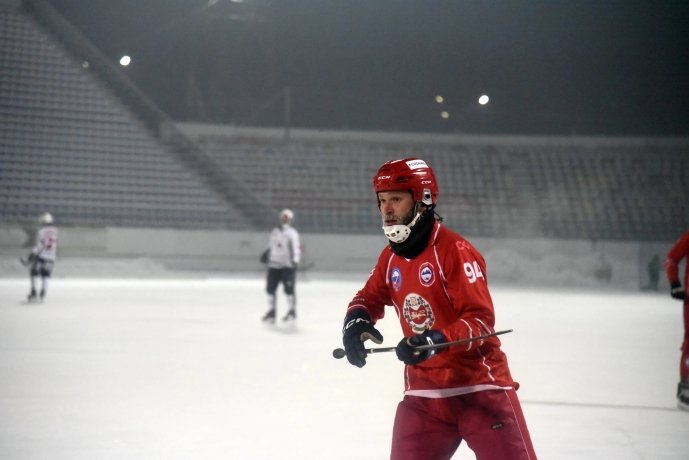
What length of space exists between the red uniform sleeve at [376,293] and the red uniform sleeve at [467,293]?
1.24 feet

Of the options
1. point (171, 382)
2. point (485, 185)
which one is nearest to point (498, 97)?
point (485, 185)

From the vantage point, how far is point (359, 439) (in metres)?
5.16

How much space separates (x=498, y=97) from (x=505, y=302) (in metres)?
14.9

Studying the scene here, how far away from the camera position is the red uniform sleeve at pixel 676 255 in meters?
6.36

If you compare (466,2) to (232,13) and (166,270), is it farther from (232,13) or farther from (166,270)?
(166,270)

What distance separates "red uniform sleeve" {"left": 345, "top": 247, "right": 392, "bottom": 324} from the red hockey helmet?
12.1 inches

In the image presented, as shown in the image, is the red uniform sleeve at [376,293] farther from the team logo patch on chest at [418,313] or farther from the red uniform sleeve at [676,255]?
the red uniform sleeve at [676,255]

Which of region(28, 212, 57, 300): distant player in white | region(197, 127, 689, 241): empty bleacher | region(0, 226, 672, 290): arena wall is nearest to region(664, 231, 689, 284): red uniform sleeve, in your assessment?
region(28, 212, 57, 300): distant player in white

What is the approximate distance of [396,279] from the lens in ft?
9.87

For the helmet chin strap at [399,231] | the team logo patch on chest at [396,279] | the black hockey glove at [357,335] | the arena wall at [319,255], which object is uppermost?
the helmet chin strap at [399,231]

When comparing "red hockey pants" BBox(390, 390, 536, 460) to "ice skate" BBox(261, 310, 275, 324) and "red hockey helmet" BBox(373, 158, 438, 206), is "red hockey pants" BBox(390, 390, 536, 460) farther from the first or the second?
"ice skate" BBox(261, 310, 275, 324)

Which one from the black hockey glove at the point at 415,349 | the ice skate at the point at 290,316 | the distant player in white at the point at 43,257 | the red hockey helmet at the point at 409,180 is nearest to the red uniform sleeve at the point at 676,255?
the red hockey helmet at the point at 409,180

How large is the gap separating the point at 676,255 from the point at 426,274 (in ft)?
14.2

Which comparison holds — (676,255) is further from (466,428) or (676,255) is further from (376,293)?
(466,428)
